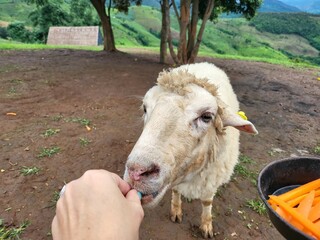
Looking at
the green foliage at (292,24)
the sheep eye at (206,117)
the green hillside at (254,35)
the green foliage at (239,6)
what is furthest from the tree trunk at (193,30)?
the green foliage at (292,24)

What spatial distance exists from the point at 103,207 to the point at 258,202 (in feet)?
11.7

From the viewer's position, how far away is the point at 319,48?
181 ft

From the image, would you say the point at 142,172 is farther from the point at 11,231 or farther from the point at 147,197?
the point at 11,231

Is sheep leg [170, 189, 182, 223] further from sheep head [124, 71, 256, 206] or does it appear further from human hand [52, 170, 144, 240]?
human hand [52, 170, 144, 240]

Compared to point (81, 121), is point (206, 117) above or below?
above

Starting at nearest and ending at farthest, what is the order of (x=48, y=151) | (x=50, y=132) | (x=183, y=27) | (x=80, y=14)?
(x=48, y=151) → (x=50, y=132) → (x=183, y=27) → (x=80, y=14)

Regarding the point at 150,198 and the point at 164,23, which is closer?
the point at 150,198

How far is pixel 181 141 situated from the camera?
86.6 inches

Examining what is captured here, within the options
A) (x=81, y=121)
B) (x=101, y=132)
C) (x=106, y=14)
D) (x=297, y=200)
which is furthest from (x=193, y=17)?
Answer: (x=297, y=200)

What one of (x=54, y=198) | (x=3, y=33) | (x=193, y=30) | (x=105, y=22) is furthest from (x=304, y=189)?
(x=3, y=33)

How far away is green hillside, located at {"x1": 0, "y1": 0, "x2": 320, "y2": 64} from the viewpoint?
54284 millimetres

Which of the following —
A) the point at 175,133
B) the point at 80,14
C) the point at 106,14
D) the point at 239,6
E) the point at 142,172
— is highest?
the point at 239,6

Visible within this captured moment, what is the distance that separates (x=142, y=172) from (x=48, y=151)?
3.44 meters

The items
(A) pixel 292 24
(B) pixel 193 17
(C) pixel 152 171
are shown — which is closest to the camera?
(C) pixel 152 171
